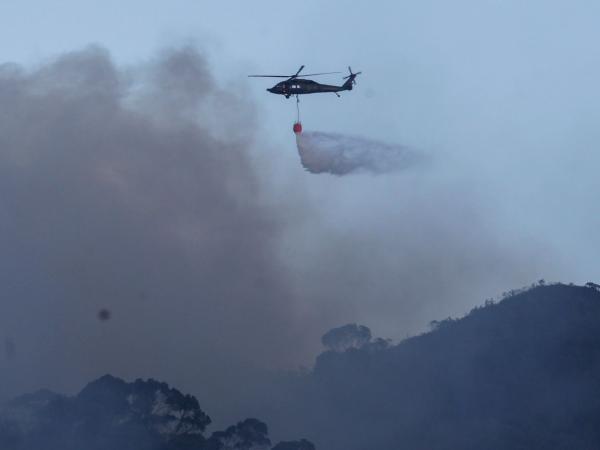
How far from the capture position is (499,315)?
586 ft

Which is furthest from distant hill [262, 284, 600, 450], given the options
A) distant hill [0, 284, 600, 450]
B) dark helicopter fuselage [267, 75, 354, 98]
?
dark helicopter fuselage [267, 75, 354, 98]

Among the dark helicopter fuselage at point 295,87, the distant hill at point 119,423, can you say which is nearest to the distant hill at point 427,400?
the distant hill at point 119,423

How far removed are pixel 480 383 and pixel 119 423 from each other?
158ft

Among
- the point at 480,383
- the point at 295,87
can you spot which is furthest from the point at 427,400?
the point at 295,87

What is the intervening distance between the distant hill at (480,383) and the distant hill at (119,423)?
13.1 metres

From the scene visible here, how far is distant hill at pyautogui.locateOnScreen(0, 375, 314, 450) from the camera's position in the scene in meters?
137

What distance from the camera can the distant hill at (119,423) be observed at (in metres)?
137

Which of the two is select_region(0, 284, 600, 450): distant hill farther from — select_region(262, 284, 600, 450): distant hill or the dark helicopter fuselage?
the dark helicopter fuselage

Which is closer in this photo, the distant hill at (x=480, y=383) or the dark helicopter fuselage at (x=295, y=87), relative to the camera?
the dark helicopter fuselage at (x=295, y=87)

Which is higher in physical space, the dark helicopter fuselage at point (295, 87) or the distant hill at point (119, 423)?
the dark helicopter fuselage at point (295, 87)

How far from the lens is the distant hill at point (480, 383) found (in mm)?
148250

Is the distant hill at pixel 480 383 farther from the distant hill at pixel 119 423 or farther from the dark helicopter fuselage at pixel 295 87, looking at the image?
the dark helicopter fuselage at pixel 295 87

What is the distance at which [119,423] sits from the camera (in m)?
142

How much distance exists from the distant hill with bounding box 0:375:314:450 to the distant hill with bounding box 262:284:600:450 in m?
13.1
